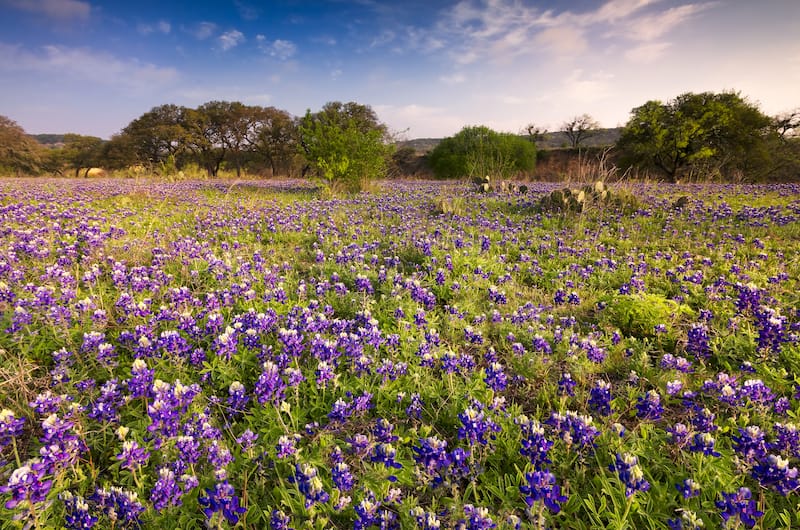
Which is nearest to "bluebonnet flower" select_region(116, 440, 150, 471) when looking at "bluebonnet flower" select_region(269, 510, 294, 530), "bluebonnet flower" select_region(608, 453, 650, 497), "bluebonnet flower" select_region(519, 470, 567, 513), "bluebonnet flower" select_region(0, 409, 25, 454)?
"bluebonnet flower" select_region(0, 409, 25, 454)

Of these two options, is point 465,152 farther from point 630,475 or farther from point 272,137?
point 630,475

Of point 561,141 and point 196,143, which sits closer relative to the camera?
point 196,143

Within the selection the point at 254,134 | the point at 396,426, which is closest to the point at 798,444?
the point at 396,426

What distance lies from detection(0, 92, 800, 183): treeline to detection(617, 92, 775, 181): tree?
75mm

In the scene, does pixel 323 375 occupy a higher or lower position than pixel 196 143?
lower

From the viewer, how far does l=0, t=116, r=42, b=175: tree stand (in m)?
34.8

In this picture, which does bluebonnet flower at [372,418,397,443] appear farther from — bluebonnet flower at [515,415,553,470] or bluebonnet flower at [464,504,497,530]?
bluebonnet flower at [515,415,553,470]

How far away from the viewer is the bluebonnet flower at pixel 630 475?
194 cm

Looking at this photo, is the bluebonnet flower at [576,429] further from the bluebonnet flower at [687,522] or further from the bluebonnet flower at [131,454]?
the bluebonnet flower at [131,454]

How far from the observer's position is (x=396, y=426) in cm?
287

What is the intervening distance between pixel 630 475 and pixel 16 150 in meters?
53.5

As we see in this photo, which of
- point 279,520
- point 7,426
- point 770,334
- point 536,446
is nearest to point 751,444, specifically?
point 536,446

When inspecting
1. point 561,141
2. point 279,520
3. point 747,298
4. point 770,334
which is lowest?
point 279,520

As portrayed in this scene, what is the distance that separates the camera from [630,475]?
197 centimetres
